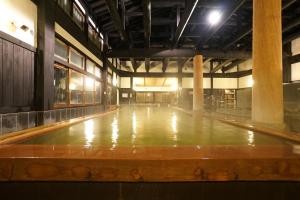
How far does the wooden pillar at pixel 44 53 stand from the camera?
6129 millimetres

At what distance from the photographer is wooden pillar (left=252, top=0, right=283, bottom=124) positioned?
5230 mm

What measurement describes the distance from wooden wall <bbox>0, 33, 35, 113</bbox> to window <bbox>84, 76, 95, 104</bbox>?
476 centimetres

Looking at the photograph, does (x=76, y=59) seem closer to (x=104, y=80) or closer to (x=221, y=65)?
(x=104, y=80)

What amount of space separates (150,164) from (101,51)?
12520 millimetres

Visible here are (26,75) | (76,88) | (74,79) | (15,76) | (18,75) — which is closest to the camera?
(15,76)

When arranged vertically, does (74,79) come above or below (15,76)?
above

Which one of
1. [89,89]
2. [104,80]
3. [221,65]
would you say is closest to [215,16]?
[89,89]

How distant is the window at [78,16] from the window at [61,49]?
153cm

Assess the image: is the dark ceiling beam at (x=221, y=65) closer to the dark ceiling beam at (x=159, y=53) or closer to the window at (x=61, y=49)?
the dark ceiling beam at (x=159, y=53)

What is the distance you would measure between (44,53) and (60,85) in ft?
6.02

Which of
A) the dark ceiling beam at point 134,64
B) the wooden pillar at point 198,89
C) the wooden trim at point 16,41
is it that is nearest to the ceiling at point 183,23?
the wooden pillar at point 198,89

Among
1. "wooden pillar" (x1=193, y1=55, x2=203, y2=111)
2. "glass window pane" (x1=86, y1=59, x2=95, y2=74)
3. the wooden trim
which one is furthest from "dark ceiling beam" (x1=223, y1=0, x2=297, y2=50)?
the wooden trim

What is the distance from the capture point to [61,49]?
7707mm

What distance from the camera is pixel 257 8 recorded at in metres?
5.46
